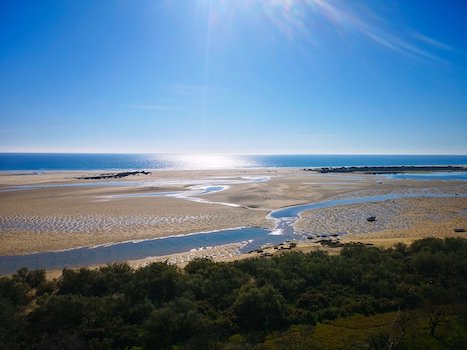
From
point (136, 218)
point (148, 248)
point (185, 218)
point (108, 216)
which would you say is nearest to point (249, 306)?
point (148, 248)

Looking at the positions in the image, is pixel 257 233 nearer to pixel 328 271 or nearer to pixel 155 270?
pixel 328 271

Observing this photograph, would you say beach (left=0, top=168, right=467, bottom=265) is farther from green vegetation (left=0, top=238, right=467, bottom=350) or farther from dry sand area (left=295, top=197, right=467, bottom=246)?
green vegetation (left=0, top=238, right=467, bottom=350)

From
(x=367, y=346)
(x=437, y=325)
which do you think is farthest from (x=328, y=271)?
(x=367, y=346)

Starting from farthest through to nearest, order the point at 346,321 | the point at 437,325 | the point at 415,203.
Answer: the point at 415,203 < the point at 346,321 < the point at 437,325

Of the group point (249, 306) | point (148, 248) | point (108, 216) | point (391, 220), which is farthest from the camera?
point (108, 216)

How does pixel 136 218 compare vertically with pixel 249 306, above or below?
below

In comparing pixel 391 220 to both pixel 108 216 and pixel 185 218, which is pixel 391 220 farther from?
pixel 108 216

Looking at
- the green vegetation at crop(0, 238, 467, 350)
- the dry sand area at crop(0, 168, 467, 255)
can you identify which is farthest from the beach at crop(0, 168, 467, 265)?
the green vegetation at crop(0, 238, 467, 350)
